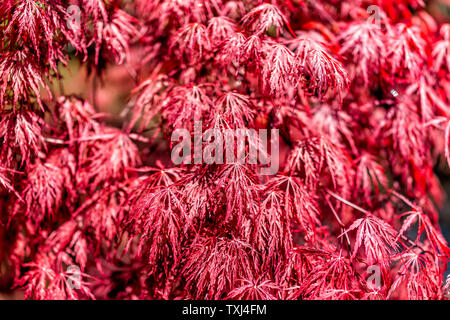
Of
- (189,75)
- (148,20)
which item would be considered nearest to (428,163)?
(189,75)

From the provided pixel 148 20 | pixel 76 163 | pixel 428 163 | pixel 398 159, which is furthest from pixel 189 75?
pixel 428 163

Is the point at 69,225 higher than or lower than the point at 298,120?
lower

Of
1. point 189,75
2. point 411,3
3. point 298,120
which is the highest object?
Answer: point 411,3

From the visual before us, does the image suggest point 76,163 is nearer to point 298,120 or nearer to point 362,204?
point 298,120

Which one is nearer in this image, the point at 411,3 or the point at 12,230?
the point at 12,230

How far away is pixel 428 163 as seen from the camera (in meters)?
1.74

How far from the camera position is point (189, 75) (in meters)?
1.37

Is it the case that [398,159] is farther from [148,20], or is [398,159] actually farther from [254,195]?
[148,20]

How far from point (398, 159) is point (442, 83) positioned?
48 cm

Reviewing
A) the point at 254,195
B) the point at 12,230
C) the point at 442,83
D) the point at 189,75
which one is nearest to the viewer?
the point at 254,195
